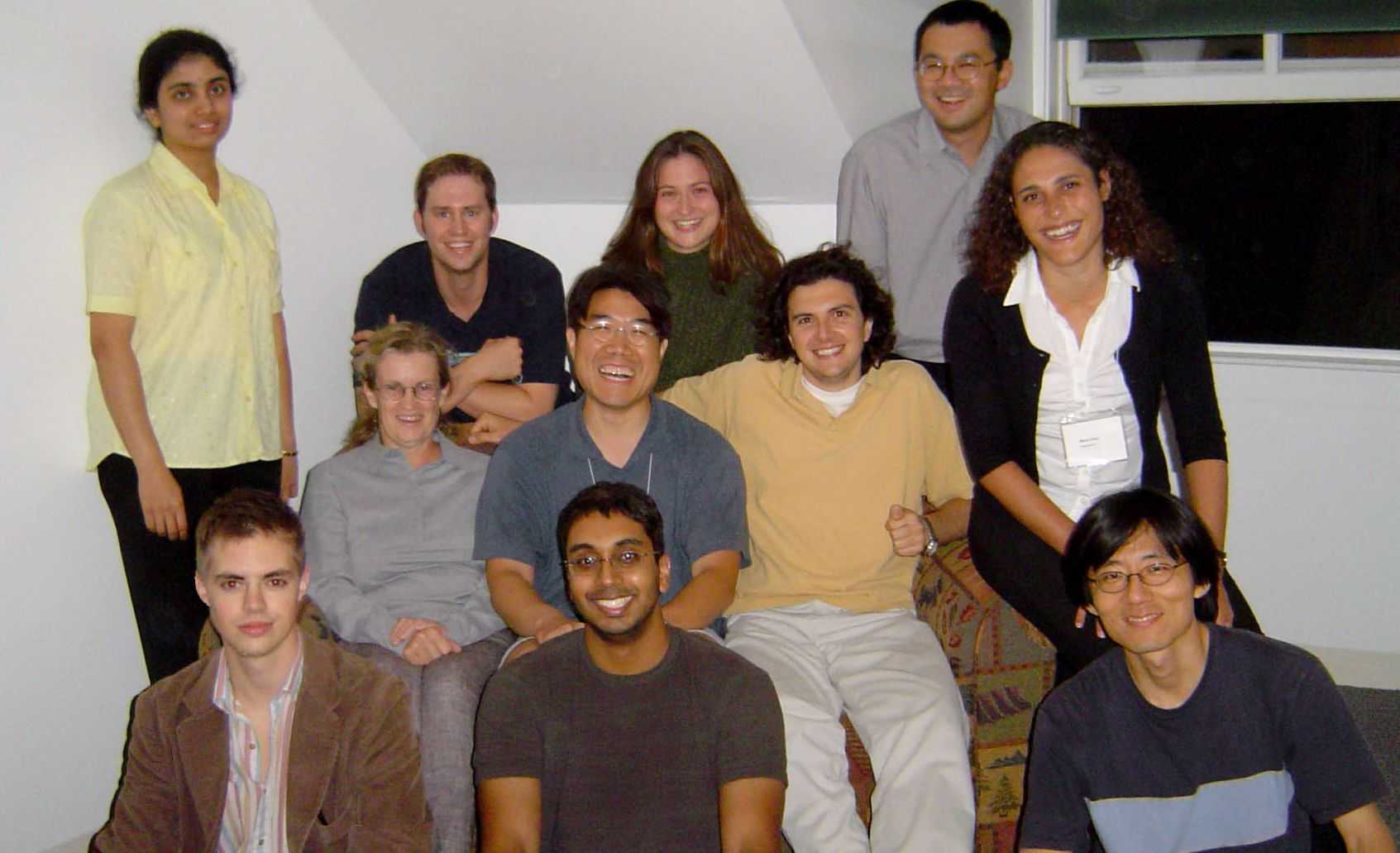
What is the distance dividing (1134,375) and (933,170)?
92 centimetres

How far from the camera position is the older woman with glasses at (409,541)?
8.71 ft

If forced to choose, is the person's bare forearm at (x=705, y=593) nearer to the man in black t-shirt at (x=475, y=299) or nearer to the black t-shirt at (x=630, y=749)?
the black t-shirt at (x=630, y=749)

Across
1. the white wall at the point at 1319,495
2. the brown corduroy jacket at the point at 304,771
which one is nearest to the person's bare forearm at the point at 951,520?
the brown corduroy jacket at the point at 304,771

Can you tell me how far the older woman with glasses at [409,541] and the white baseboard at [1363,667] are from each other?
2482 millimetres

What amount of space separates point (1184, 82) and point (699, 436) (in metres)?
2.05

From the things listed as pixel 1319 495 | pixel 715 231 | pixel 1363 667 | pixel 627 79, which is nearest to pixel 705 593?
pixel 715 231

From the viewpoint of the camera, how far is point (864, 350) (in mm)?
2943

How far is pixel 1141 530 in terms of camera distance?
2.04 m

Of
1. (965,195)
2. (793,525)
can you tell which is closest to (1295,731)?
(793,525)

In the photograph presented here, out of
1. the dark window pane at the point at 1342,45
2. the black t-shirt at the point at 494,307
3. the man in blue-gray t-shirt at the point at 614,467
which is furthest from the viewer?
the dark window pane at the point at 1342,45

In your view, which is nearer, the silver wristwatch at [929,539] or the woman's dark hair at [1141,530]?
the woman's dark hair at [1141,530]

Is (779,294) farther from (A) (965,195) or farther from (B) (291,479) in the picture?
(B) (291,479)

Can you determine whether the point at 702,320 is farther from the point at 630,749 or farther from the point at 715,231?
the point at 630,749

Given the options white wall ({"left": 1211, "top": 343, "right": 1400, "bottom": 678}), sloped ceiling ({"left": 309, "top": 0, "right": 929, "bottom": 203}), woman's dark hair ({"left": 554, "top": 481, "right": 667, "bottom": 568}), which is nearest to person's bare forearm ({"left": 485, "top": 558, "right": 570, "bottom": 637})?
woman's dark hair ({"left": 554, "top": 481, "right": 667, "bottom": 568})
